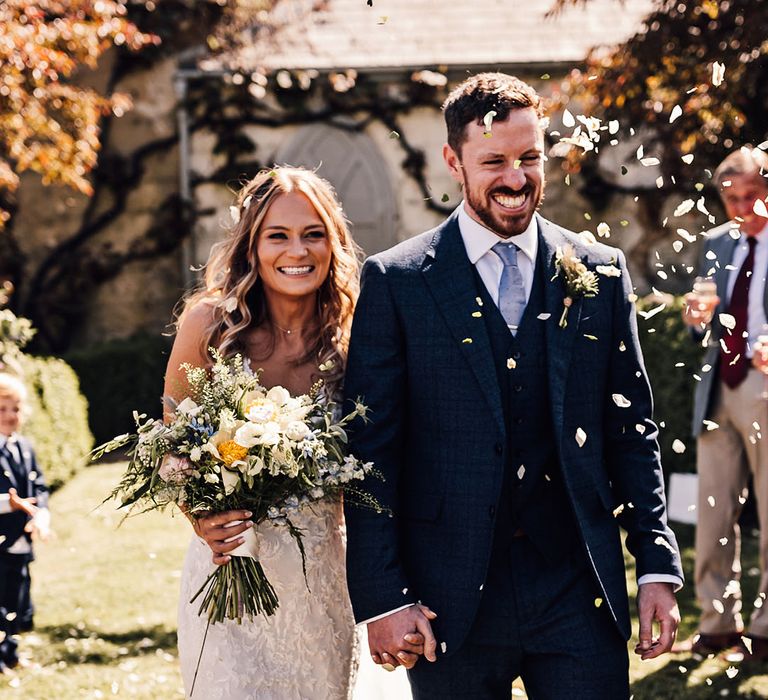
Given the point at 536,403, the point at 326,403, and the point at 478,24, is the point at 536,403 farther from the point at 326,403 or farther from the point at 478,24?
the point at 478,24

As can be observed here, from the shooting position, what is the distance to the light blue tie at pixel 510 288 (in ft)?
11.0

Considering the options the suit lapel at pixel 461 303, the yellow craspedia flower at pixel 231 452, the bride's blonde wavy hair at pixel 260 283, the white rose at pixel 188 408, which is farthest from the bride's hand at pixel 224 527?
the suit lapel at pixel 461 303

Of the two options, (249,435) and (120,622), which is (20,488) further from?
(249,435)

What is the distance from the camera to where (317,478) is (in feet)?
11.1

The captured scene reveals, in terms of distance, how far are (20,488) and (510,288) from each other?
401 cm

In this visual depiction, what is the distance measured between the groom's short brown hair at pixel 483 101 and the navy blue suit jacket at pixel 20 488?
3998 millimetres

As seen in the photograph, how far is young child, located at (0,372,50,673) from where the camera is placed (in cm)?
632

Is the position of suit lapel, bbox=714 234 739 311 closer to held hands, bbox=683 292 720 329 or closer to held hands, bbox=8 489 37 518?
held hands, bbox=683 292 720 329

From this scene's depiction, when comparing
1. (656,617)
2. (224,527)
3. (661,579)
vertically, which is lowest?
(656,617)

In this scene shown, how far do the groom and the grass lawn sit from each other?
2.54 m

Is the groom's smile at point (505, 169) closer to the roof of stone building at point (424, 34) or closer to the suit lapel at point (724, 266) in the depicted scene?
the suit lapel at point (724, 266)

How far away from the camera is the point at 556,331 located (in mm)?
3320

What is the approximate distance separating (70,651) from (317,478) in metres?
3.78

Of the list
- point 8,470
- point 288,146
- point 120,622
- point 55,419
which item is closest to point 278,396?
point 8,470
